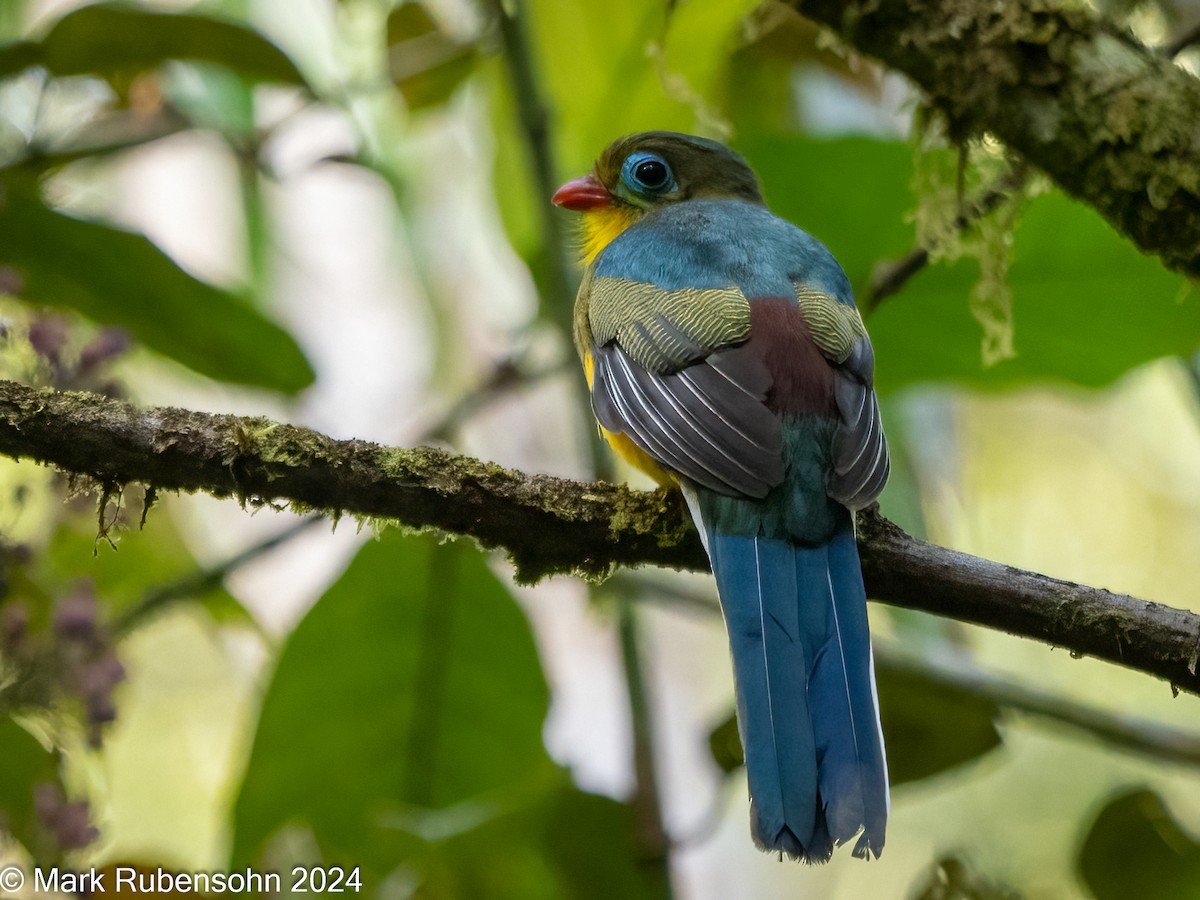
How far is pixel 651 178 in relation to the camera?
12.0 feet

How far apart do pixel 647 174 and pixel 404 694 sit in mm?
1650

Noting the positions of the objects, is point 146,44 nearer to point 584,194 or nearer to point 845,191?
point 584,194

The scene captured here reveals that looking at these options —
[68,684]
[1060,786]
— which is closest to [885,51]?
[68,684]

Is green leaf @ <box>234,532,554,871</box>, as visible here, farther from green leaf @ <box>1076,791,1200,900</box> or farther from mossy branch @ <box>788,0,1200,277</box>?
mossy branch @ <box>788,0,1200,277</box>

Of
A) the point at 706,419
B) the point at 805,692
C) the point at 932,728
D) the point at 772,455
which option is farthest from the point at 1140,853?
the point at 706,419

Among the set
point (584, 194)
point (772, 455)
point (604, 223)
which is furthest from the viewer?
point (604, 223)

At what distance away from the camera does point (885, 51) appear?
92.0 inches

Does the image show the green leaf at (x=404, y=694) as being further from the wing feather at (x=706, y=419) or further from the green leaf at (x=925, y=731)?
the wing feather at (x=706, y=419)

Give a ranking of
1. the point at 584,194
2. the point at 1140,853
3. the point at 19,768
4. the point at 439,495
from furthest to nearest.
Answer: the point at 584,194
the point at 1140,853
the point at 19,768
the point at 439,495

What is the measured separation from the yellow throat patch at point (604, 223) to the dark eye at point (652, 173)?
0.10 m

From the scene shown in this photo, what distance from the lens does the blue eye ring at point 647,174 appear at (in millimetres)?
3631

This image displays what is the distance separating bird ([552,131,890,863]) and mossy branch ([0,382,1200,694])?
0.60ft

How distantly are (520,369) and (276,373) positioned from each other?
0.93 metres

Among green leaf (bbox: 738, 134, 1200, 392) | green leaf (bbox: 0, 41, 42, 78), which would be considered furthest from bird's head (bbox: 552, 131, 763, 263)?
green leaf (bbox: 0, 41, 42, 78)
